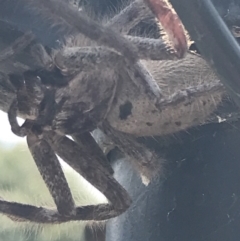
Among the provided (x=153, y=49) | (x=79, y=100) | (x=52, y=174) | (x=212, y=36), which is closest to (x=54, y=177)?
(x=52, y=174)

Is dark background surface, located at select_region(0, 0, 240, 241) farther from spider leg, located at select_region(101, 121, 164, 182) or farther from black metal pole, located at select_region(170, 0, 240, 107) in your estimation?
black metal pole, located at select_region(170, 0, 240, 107)

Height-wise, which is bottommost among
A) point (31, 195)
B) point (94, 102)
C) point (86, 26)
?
point (31, 195)

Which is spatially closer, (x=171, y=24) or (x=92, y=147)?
(x=171, y=24)

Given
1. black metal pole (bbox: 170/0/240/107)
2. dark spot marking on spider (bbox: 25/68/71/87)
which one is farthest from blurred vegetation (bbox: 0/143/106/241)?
black metal pole (bbox: 170/0/240/107)

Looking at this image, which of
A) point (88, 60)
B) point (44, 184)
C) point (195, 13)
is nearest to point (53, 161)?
point (44, 184)

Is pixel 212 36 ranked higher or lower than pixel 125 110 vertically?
higher

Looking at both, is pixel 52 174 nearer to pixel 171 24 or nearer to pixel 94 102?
pixel 94 102

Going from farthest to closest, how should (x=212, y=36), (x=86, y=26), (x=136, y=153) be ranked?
1. (x=136, y=153)
2. (x=86, y=26)
3. (x=212, y=36)

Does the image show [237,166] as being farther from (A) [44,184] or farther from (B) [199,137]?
(A) [44,184]
